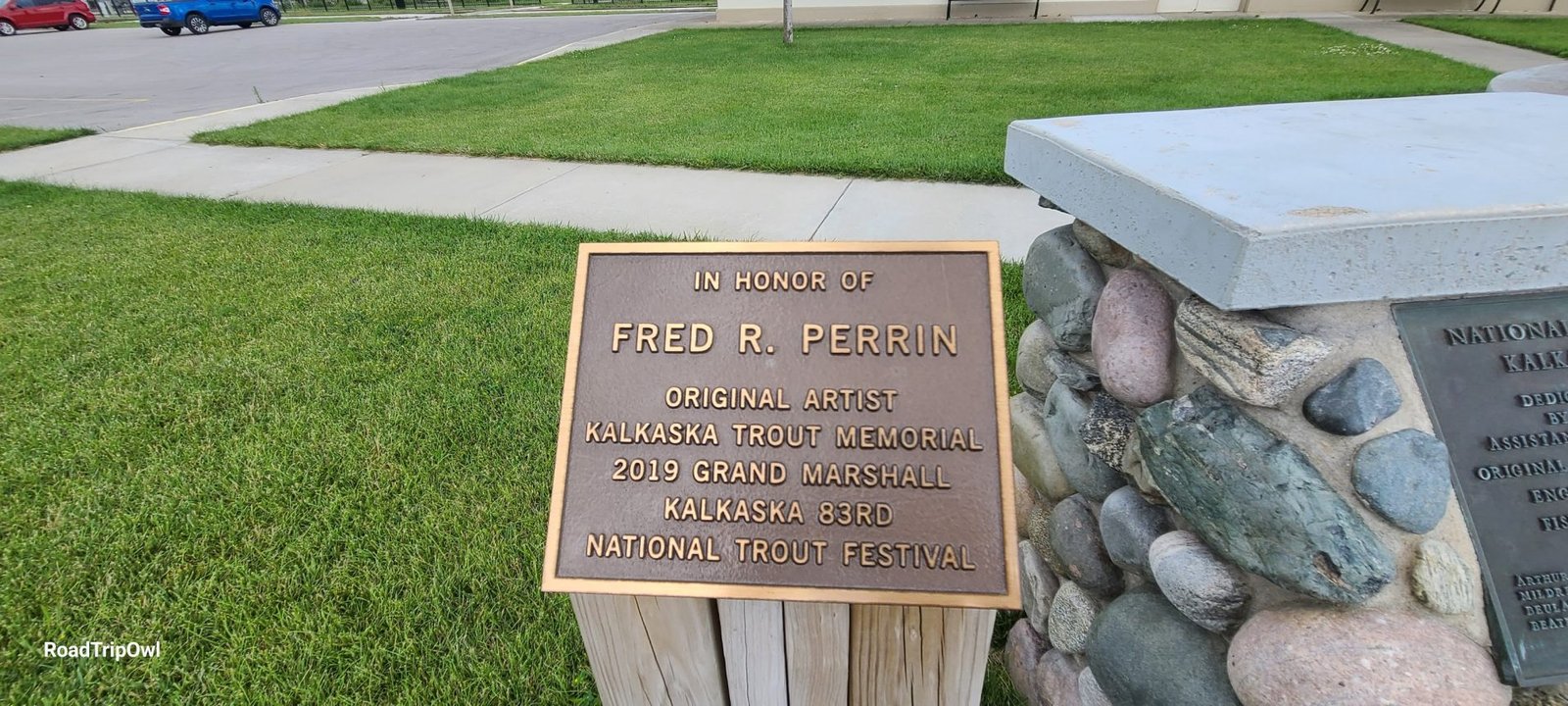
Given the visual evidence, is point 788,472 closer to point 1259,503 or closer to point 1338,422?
point 1259,503

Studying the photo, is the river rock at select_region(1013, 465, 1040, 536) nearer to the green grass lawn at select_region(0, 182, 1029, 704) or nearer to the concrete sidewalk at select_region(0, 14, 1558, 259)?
the green grass lawn at select_region(0, 182, 1029, 704)

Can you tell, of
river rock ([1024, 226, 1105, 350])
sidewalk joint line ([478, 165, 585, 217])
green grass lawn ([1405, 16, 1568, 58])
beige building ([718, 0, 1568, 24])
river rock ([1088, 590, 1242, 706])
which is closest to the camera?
river rock ([1088, 590, 1242, 706])

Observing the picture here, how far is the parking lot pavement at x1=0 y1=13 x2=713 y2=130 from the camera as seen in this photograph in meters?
9.43

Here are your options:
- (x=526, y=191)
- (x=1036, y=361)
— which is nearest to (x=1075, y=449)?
(x=1036, y=361)

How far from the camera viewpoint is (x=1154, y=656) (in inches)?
50.0

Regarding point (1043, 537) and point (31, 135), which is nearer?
point (1043, 537)

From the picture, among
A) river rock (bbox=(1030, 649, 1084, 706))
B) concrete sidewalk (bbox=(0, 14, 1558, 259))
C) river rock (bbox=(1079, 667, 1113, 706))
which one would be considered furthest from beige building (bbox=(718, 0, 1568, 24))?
river rock (bbox=(1079, 667, 1113, 706))

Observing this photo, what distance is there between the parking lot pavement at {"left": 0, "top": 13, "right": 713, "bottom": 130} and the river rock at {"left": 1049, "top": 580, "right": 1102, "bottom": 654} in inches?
410

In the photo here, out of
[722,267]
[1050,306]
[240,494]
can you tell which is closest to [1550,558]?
[1050,306]

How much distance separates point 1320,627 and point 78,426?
3.72 meters

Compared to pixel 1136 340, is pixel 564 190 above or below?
below

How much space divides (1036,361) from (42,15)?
3282cm

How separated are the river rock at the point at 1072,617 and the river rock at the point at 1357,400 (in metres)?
0.64

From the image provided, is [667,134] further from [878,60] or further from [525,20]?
[525,20]
